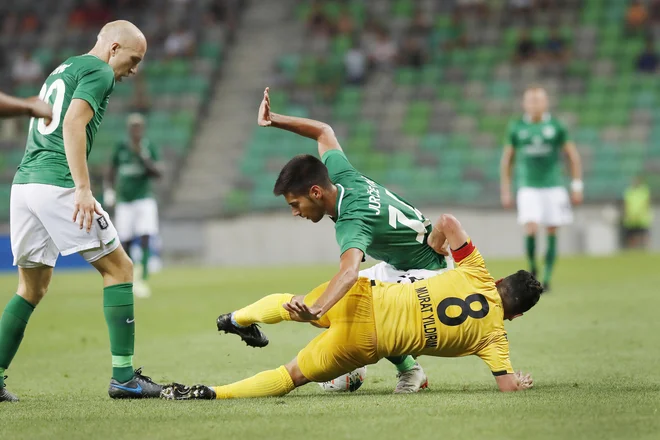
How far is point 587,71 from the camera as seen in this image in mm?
25766

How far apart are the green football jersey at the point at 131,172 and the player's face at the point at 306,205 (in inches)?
370

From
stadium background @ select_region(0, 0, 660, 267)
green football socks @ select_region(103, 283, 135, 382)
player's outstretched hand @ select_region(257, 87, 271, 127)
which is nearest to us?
green football socks @ select_region(103, 283, 135, 382)

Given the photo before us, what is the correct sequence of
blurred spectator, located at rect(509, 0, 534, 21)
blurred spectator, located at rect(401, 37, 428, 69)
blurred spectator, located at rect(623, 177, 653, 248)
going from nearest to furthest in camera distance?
blurred spectator, located at rect(623, 177, 653, 248) → blurred spectator, located at rect(401, 37, 428, 69) → blurred spectator, located at rect(509, 0, 534, 21)

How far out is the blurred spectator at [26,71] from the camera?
1088 inches

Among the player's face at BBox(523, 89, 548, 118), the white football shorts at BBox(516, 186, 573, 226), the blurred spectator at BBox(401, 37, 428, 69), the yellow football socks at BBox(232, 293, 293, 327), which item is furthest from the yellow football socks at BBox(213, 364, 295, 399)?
the blurred spectator at BBox(401, 37, 428, 69)

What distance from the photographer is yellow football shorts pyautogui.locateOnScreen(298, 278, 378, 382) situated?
5.77 metres

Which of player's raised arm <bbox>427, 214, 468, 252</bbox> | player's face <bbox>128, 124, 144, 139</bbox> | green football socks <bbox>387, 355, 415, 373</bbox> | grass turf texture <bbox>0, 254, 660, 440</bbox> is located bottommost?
grass turf texture <bbox>0, 254, 660, 440</bbox>

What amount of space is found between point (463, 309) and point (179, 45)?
23.7 metres

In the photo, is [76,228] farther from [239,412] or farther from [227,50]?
[227,50]

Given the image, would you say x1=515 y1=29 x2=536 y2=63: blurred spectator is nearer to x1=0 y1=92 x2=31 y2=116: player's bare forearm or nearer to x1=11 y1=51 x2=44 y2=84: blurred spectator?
x1=11 y1=51 x2=44 y2=84: blurred spectator

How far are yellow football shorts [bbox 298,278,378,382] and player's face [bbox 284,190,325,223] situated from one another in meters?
0.42

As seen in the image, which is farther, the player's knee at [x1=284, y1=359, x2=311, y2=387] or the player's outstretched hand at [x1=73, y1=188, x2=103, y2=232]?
the player's knee at [x1=284, y1=359, x2=311, y2=387]

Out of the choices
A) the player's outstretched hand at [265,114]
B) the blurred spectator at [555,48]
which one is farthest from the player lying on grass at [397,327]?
the blurred spectator at [555,48]

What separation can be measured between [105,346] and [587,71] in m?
19.3
